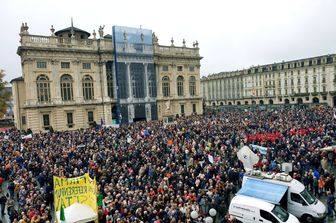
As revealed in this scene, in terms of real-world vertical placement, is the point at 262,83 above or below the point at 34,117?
above

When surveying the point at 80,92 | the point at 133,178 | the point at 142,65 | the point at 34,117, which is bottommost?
the point at 133,178

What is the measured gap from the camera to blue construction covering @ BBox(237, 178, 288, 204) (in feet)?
42.6

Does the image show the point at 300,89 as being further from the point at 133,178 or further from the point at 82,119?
the point at 133,178

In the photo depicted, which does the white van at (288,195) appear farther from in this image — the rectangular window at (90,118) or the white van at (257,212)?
the rectangular window at (90,118)

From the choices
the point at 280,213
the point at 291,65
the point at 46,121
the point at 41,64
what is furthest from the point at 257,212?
the point at 291,65

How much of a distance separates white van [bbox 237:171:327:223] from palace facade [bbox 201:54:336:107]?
7741 centimetres

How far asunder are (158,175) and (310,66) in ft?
263

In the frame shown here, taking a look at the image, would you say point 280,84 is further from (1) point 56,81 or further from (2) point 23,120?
(2) point 23,120

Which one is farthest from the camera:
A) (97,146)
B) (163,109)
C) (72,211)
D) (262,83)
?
(262,83)

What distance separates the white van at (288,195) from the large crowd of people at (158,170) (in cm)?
187

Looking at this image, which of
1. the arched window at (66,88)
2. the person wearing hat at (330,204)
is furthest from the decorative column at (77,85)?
the person wearing hat at (330,204)

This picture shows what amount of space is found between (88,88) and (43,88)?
25.6 ft

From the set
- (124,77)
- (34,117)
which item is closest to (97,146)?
(34,117)

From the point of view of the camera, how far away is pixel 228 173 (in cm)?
1742
